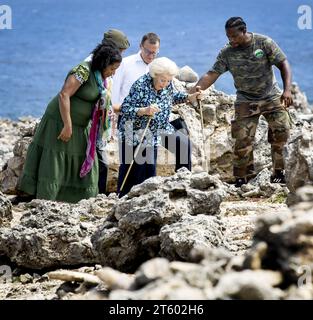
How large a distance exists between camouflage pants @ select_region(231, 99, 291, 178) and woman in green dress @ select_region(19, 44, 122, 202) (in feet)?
5.75

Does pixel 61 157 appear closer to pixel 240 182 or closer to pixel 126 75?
pixel 126 75

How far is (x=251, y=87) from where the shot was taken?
11836 millimetres

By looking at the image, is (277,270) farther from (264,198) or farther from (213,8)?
(213,8)

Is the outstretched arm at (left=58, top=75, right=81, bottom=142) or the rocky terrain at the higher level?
the outstretched arm at (left=58, top=75, right=81, bottom=142)

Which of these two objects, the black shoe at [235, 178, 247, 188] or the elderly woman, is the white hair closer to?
the elderly woman

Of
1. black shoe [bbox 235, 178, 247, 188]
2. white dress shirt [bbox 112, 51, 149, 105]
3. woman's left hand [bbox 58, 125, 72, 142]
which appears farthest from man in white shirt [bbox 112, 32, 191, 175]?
black shoe [bbox 235, 178, 247, 188]

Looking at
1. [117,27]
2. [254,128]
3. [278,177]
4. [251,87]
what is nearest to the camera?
[251,87]

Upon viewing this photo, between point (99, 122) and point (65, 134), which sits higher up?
point (99, 122)

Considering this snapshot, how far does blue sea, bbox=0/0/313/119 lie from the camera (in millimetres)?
68500

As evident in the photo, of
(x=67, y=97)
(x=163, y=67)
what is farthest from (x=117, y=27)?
(x=163, y=67)

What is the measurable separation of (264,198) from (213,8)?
135897 millimetres

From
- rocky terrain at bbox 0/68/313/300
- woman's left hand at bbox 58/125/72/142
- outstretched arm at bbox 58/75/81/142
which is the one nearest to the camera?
rocky terrain at bbox 0/68/313/300

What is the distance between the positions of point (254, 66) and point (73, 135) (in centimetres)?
211
